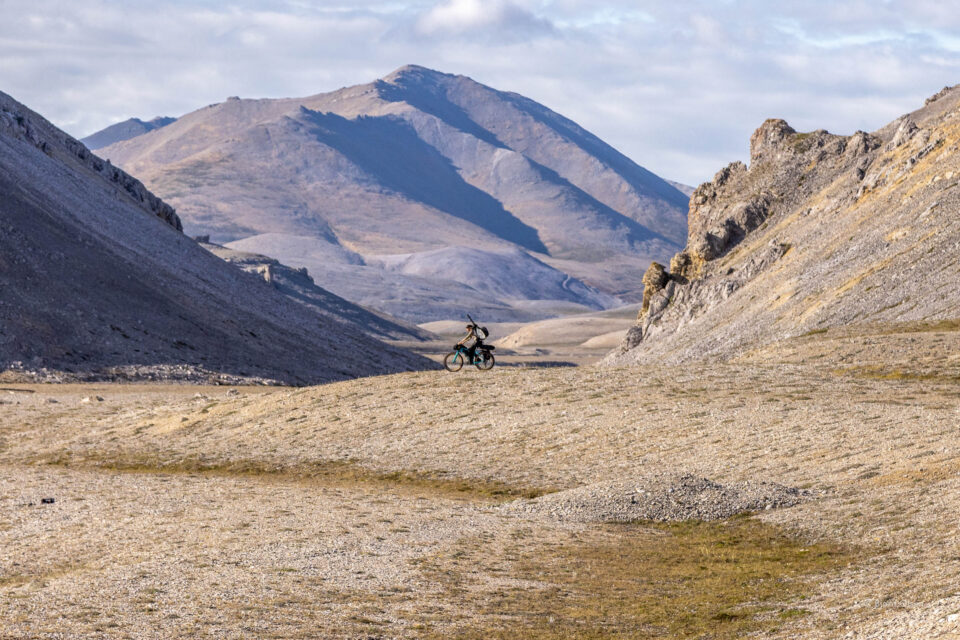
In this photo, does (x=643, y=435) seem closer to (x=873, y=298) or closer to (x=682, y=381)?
(x=682, y=381)

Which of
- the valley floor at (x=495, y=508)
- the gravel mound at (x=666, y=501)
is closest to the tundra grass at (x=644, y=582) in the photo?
the valley floor at (x=495, y=508)

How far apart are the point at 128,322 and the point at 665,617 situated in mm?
70663

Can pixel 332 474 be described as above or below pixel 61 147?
below

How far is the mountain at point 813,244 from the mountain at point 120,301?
1151 inches

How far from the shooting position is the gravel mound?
26.2m

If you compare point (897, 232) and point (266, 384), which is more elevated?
point (897, 232)

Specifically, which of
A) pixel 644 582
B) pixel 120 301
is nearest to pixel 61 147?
pixel 120 301

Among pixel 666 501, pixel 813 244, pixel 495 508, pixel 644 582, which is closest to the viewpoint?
pixel 644 582

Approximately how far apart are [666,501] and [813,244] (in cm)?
5198

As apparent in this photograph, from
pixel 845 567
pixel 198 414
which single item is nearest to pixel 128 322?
pixel 198 414

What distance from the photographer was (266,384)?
256 ft

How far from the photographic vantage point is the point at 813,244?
245ft

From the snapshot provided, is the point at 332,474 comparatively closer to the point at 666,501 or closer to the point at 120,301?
the point at 666,501

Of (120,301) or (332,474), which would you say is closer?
(332,474)
